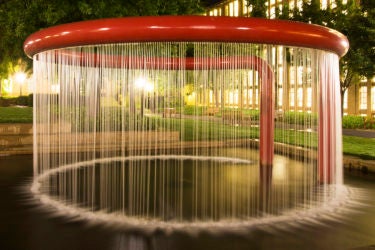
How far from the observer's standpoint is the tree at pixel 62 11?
16.3m

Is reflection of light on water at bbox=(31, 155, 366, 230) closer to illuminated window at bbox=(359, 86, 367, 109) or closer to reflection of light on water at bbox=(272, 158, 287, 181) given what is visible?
reflection of light on water at bbox=(272, 158, 287, 181)

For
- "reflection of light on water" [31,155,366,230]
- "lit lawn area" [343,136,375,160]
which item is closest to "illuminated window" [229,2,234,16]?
"lit lawn area" [343,136,375,160]

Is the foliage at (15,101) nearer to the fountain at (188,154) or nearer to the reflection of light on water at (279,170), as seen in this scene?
the fountain at (188,154)

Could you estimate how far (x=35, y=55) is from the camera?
9602 mm

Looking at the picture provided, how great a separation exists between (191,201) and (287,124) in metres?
19.7

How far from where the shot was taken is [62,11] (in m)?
16.3

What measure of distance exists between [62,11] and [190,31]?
10175 mm

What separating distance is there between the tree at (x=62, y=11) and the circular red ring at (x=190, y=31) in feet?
28.7

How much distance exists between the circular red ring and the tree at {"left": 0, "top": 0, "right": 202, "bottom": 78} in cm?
875

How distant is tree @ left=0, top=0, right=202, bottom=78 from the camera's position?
16.3 metres

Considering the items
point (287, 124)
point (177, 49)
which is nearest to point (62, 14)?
point (177, 49)

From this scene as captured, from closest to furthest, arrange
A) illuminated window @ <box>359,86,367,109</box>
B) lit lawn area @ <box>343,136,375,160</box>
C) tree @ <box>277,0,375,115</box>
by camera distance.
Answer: lit lawn area @ <box>343,136,375,160</box> → tree @ <box>277,0,375,115</box> → illuminated window @ <box>359,86,367,109</box>

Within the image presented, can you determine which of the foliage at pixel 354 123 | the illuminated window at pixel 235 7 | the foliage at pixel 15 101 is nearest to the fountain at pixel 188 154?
the foliage at pixel 354 123

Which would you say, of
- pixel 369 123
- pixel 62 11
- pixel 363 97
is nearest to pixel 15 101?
pixel 62 11
